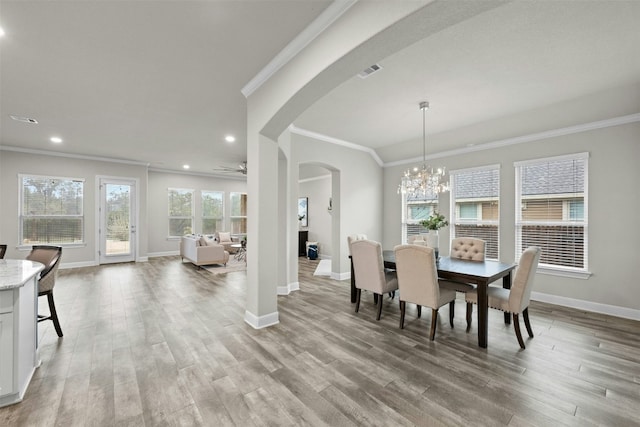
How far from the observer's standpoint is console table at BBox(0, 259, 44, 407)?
1.80m

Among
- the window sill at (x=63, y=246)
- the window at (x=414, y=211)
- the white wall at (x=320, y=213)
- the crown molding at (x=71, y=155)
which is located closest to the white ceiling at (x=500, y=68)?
the window at (x=414, y=211)

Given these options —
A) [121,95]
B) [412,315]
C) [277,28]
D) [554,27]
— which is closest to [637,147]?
[554,27]

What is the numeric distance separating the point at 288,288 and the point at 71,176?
6369mm

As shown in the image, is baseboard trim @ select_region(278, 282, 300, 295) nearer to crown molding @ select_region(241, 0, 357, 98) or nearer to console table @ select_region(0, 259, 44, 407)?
console table @ select_region(0, 259, 44, 407)

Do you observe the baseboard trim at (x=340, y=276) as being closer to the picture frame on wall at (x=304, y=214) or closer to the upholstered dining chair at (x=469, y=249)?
the upholstered dining chair at (x=469, y=249)

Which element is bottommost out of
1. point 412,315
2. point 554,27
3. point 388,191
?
point 412,315

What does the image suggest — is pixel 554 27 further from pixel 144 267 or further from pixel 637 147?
pixel 144 267

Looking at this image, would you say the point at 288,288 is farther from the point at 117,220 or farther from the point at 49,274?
the point at 117,220

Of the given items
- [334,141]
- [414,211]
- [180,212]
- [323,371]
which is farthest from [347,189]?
[180,212]

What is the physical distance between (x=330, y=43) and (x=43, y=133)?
6.00m

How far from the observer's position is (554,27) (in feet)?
7.07

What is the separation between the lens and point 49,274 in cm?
276

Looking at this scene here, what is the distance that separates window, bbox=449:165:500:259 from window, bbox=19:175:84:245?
8.85 meters

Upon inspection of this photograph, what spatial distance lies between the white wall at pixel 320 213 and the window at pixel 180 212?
380cm
